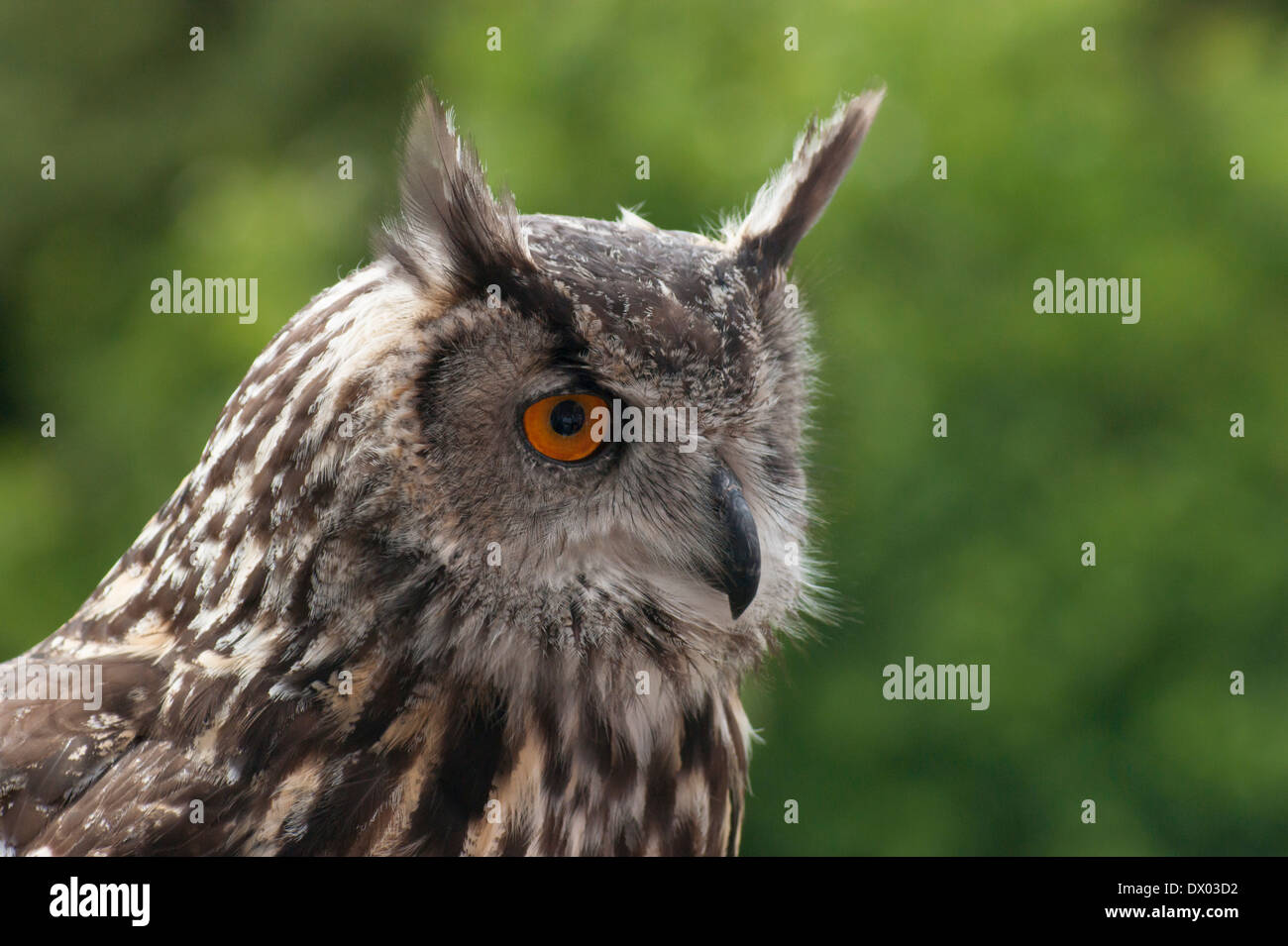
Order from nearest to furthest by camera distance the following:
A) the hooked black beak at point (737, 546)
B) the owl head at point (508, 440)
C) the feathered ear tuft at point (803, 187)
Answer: the owl head at point (508, 440) → the hooked black beak at point (737, 546) → the feathered ear tuft at point (803, 187)

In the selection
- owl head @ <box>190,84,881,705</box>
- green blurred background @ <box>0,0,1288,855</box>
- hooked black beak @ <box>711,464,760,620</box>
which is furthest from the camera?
green blurred background @ <box>0,0,1288,855</box>

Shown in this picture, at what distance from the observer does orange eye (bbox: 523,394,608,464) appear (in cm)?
182

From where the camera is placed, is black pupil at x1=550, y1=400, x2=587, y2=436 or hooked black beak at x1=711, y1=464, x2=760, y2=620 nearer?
black pupil at x1=550, y1=400, x2=587, y2=436

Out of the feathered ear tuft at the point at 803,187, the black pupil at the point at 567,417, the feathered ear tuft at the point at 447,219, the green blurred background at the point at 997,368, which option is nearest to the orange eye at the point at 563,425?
the black pupil at the point at 567,417

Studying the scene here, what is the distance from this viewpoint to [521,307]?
1820 mm

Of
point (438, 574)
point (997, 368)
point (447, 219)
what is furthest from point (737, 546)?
point (997, 368)

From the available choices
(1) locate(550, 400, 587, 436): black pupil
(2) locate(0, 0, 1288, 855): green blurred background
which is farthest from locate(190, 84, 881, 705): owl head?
(2) locate(0, 0, 1288, 855): green blurred background

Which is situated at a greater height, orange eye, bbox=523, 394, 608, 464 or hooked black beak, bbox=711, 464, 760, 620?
orange eye, bbox=523, 394, 608, 464

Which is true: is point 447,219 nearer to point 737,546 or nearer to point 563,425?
point 563,425

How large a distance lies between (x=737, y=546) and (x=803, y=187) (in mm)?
751

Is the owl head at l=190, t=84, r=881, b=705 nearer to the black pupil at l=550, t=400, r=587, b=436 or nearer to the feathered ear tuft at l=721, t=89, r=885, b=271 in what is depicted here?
the black pupil at l=550, t=400, r=587, b=436

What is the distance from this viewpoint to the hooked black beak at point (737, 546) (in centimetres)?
196

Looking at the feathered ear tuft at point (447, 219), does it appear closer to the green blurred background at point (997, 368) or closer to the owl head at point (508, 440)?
the owl head at point (508, 440)

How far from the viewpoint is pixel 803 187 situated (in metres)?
2.29
